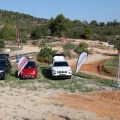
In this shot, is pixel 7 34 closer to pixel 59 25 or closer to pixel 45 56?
pixel 59 25

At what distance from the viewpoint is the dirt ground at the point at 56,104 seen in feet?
40.5

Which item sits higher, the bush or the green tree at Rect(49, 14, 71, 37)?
the green tree at Rect(49, 14, 71, 37)

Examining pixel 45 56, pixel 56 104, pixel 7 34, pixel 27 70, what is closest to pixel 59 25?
pixel 7 34

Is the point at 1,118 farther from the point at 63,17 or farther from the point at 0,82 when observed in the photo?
the point at 63,17

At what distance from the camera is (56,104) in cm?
1422

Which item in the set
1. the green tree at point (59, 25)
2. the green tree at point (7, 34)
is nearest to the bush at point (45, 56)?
the green tree at point (7, 34)

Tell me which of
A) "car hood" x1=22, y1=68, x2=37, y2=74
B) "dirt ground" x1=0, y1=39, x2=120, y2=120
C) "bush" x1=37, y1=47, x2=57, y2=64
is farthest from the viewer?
"bush" x1=37, y1=47, x2=57, y2=64

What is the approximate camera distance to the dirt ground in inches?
486

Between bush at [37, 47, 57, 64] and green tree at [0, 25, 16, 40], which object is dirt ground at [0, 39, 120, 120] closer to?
bush at [37, 47, 57, 64]

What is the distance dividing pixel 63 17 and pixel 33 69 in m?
67.7

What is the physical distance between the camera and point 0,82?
64.7 ft

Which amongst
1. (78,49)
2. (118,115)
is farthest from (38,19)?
(118,115)

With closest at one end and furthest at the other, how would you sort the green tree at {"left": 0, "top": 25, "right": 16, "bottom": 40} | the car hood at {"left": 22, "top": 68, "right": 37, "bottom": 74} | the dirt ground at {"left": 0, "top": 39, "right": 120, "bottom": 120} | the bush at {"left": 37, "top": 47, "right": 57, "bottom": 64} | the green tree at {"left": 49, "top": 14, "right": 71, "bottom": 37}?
the dirt ground at {"left": 0, "top": 39, "right": 120, "bottom": 120}, the car hood at {"left": 22, "top": 68, "right": 37, "bottom": 74}, the bush at {"left": 37, "top": 47, "right": 57, "bottom": 64}, the green tree at {"left": 0, "top": 25, "right": 16, "bottom": 40}, the green tree at {"left": 49, "top": 14, "right": 71, "bottom": 37}

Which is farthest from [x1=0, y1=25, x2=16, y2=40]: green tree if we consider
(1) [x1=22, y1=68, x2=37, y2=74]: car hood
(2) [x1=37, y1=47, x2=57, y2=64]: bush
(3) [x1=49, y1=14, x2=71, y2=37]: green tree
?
(1) [x1=22, y1=68, x2=37, y2=74]: car hood
